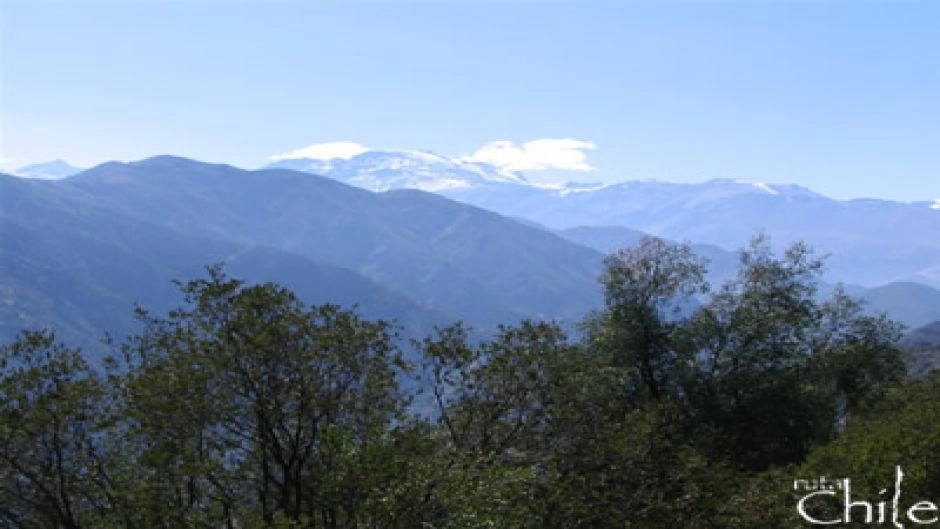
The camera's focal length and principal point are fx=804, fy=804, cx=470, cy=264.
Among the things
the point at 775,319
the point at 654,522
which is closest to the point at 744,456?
the point at 775,319

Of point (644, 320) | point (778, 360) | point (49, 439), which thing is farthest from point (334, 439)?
point (778, 360)

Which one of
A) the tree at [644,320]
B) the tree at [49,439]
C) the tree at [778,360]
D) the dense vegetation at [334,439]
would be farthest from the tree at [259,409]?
the tree at [644,320]

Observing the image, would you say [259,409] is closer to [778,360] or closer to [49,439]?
[49,439]

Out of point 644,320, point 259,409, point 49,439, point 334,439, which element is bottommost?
point 49,439

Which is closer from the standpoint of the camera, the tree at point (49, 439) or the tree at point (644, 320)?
the tree at point (49, 439)

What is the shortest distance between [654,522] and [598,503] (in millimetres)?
2262

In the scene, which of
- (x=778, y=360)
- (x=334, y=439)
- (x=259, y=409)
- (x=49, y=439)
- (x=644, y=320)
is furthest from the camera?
(x=778, y=360)

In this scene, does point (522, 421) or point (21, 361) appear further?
point (522, 421)

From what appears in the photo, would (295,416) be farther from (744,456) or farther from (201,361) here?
(744,456)

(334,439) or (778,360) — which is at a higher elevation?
(334,439)

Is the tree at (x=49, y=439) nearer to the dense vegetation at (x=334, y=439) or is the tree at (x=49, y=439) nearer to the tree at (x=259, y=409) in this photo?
the dense vegetation at (x=334, y=439)

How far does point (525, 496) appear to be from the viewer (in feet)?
100

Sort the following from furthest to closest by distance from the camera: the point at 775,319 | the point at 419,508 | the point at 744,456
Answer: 1. the point at 775,319
2. the point at 744,456
3. the point at 419,508

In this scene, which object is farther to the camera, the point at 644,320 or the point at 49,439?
the point at 644,320
